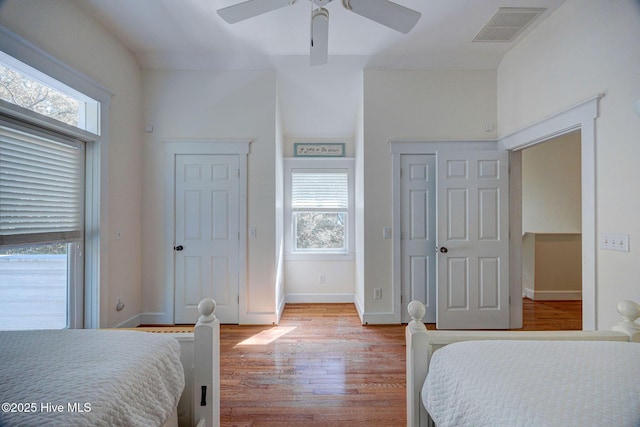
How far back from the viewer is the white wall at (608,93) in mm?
1666

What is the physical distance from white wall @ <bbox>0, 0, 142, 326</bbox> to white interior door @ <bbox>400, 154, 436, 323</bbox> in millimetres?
2977

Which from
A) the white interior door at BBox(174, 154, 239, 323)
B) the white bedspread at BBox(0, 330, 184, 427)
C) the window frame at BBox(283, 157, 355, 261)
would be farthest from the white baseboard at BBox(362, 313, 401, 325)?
the white bedspread at BBox(0, 330, 184, 427)

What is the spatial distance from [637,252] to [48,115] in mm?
4104

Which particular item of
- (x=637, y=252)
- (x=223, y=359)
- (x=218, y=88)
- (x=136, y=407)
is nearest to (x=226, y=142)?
(x=218, y=88)

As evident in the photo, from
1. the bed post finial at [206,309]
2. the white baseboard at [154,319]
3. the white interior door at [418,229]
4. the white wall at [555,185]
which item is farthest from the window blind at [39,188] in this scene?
the white wall at [555,185]

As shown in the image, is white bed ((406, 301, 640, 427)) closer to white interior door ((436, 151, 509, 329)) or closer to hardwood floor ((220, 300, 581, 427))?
hardwood floor ((220, 300, 581, 427))

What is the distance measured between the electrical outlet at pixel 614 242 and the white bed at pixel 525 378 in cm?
87

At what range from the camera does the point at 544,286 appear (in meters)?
4.01

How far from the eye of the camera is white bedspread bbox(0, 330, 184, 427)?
677 mm

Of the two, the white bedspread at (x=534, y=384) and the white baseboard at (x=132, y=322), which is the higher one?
the white bedspread at (x=534, y=384)

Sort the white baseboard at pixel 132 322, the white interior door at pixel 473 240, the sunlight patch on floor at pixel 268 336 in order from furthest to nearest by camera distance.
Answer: the white interior door at pixel 473 240 < the white baseboard at pixel 132 322 < the sunlight patch on floor at pixel 268 336

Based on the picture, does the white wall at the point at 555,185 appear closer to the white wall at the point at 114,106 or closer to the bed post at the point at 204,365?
the bed post at the point at 204,365

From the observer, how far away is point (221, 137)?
308 cm

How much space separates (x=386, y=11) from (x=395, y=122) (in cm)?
151
